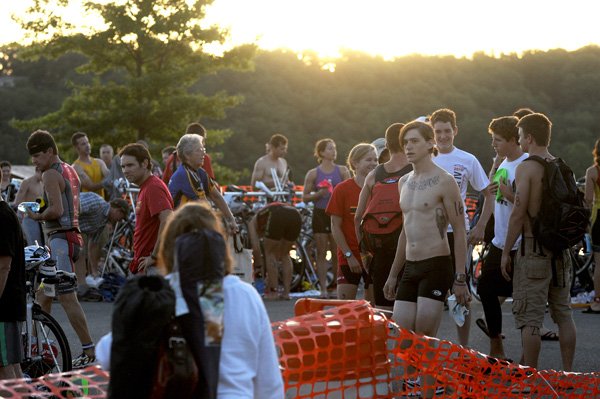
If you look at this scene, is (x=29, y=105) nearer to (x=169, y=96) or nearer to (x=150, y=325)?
(x=169, y=96)

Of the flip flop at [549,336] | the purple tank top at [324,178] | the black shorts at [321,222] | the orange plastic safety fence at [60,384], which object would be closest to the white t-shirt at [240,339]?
the orange plastic safety fence at [60,384]

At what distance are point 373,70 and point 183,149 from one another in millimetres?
75850

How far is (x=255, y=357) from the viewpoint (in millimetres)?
3578

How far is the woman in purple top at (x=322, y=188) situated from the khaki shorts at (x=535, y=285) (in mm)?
6232

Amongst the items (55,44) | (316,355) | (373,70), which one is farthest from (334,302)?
(373,70)

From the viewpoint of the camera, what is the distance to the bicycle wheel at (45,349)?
7086 millimetres

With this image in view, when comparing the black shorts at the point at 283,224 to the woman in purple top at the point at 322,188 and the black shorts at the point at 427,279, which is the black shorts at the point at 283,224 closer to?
the woman in purple top at the point at 322,188

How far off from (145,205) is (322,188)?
621cm

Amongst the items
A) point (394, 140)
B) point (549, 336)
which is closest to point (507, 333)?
point (549, 336)

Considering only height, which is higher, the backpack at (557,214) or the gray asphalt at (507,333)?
the backpack at (557,214)

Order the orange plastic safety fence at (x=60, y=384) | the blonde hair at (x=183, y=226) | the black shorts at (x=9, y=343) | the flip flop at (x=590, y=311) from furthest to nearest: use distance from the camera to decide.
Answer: the flip flop at (x=590, y=311) → the black shorts at (x=9, y=343) → the orange plastic safety fence at (x=60, y=384) → the blonde hair at (x=183, y=226)

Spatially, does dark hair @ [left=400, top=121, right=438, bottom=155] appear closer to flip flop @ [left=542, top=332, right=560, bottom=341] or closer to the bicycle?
the bicycle

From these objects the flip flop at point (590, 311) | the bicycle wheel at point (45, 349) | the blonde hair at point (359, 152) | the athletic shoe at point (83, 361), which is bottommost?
the flip flop at point (590, 311)

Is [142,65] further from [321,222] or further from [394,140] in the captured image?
[394,140]
